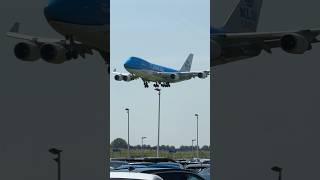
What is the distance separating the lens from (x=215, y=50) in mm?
8906

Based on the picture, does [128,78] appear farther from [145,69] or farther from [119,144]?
[119,144]

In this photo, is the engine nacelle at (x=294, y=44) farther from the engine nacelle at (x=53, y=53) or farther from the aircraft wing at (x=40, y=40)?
the engine nacelle at (x=53, y=53)

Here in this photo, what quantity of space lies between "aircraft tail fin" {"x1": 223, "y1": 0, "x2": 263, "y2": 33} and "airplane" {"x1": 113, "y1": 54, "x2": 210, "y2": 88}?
80cm

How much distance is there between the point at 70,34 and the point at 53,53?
0.38 m

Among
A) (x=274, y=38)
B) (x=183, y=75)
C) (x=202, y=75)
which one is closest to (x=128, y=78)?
(x=183, y=75)

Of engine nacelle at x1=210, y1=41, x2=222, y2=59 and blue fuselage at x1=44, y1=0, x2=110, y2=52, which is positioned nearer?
engine nacelle at x1=210, y1=41, x2=222, y2=59

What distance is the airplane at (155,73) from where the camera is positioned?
929 centimetres

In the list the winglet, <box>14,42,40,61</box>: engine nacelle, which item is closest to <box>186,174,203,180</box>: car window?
<box>14,42,40,61</box>: engine nacelle

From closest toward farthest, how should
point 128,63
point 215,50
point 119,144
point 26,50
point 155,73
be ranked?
point 26,50, point 215,50, point 128,63, point 155,73, point 119,144

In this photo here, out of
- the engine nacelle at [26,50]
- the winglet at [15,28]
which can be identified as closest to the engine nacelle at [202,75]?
the engine nacelle at [26,50]

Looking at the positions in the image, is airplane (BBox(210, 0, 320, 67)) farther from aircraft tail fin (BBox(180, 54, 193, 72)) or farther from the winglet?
the winglet

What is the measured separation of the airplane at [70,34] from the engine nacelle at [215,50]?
61.6 inches

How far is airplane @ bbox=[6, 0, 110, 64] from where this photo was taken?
8.71m

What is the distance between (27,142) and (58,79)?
1.01 meters
